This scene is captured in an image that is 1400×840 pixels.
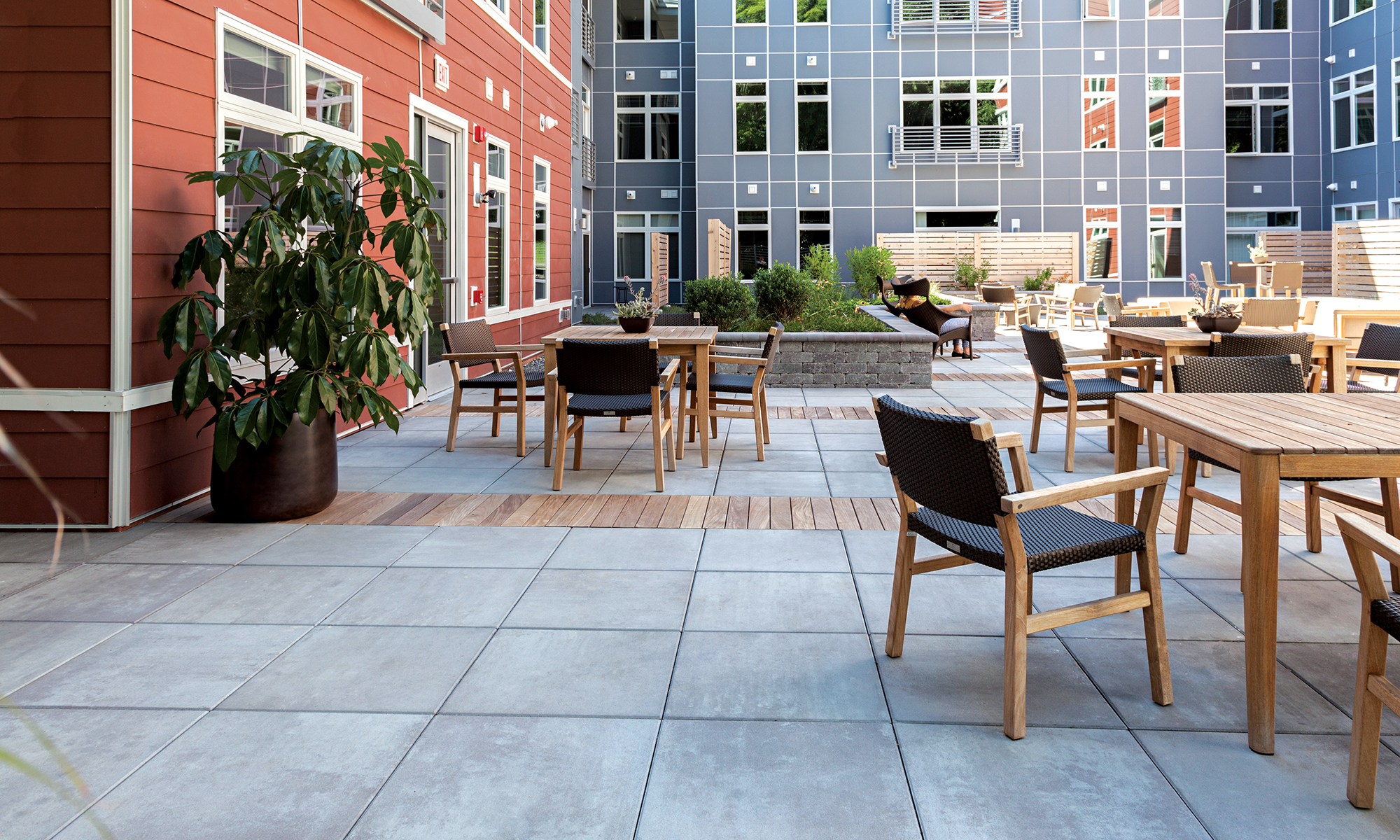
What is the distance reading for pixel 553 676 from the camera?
297 centimetres

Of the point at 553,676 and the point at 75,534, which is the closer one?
the point at 553,676

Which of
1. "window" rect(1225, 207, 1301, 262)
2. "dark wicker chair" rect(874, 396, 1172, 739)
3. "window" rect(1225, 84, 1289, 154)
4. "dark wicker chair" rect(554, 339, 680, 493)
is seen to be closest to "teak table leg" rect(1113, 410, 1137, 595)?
"dark wicker chair" rect(874, 396, 1172, 739)

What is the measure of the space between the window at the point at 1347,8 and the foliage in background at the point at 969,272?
31.1 ft

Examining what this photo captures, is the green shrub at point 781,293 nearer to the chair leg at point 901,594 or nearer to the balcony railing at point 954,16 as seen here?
the chair leg at point 901,594

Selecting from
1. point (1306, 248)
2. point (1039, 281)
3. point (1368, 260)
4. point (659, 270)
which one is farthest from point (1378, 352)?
point (1306, 248)

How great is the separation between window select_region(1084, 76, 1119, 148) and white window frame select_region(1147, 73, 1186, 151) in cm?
68

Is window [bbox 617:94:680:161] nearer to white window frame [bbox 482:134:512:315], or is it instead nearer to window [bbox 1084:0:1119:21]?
window [bbox 1084:0:1119:21]

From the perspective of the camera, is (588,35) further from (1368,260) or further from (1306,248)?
(1306,248)

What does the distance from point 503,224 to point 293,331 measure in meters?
6.89

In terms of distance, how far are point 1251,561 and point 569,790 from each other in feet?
5.55

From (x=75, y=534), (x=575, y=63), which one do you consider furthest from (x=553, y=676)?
(x=575, y=63)

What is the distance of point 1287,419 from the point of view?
3107 mm

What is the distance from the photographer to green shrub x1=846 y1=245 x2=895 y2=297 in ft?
64.6

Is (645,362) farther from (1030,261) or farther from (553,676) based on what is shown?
(1030,261)
